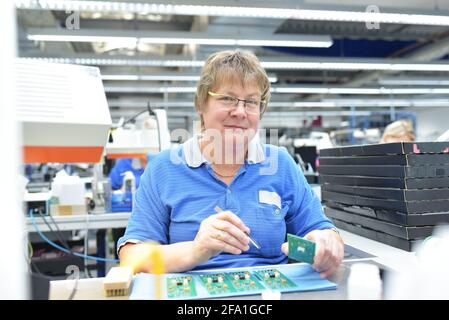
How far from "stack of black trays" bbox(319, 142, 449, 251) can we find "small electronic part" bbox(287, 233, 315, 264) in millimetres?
555

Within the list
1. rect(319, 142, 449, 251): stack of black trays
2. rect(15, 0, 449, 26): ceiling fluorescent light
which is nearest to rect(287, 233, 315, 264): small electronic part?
rect(319, 142, 449, 251): stack of black trays

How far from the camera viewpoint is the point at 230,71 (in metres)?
1.19

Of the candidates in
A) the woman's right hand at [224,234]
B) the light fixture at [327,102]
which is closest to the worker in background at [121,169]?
the woman's right hand at [224,234]

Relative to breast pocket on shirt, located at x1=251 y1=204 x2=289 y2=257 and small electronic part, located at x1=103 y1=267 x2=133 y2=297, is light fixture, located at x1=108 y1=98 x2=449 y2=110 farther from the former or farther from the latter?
small electronic part, located at x1=103 y1=267 x2=133 y2=297

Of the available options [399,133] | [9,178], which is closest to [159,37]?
[399,133]

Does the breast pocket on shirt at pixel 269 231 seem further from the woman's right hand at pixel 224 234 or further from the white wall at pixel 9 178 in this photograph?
the white wall at pixel 9 178

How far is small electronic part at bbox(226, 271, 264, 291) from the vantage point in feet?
2.63

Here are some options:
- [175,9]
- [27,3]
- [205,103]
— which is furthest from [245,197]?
[27,3]

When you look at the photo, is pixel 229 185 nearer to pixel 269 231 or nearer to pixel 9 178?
pixel 269 231

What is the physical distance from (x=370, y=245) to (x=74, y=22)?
14.0ft

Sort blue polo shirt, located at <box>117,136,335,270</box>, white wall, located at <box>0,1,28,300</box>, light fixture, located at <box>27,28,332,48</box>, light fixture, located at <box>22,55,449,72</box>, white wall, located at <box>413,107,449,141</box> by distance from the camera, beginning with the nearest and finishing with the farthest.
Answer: white wall, located at <box>0,1,28,300</box>
blue polo shirt, located at <box>117,136,335,270</box>
light fixture, located at <box>27,28,332,48</box>
light fixture, located at <box>22,55,449,72</box>
white wall, located at <box>413,107,449,141</box>

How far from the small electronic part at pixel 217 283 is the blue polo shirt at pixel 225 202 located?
17 centimetres

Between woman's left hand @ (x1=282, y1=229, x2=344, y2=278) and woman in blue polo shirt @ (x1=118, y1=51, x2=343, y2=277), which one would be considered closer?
woman's left hand @ (x1=282, y1=229, x2=344, y2=278)

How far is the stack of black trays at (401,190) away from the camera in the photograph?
1262mm
